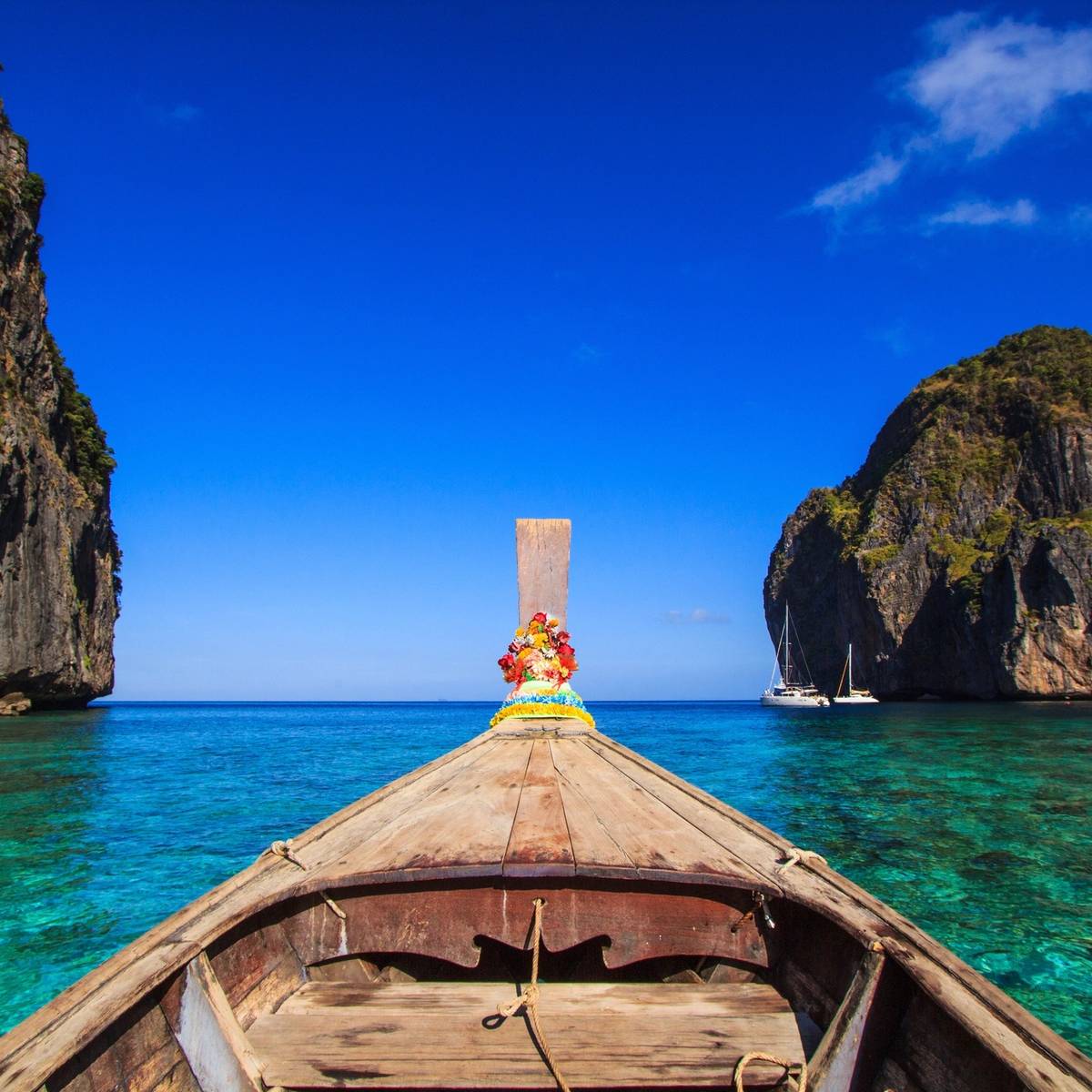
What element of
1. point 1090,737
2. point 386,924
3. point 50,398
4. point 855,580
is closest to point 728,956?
point 386,924

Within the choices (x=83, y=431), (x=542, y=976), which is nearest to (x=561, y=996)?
(x=542, y=976)

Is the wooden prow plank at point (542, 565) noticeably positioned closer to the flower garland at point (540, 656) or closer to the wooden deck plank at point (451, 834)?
the flower garland at point (540, 656)

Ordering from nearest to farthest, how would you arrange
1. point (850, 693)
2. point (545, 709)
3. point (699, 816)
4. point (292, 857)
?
point (292, 857) < point (699, 816) < point (545, 709) < point (850, 693)

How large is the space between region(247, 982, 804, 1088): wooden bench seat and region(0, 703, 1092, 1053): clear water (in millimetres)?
2800

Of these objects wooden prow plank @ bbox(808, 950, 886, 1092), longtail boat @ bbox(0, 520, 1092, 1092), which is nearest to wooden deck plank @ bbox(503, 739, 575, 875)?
longtail boat @ bbox(0, 520, 1092, 1092)

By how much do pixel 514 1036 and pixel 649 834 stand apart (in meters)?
1.00

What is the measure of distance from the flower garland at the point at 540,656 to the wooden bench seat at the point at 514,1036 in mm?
5597

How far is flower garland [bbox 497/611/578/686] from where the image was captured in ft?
27.4

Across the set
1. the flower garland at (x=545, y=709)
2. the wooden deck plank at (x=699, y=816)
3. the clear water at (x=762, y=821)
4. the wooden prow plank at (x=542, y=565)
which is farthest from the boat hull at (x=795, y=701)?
the wooden deck plank at (x=699, y=816)

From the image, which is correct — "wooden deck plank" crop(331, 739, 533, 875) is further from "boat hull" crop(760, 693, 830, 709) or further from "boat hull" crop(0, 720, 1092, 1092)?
"boat hull" crop(760, 693, 830, 709)

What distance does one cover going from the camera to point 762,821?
31.9 feet

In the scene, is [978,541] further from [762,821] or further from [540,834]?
[540,834]

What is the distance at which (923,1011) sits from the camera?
6.79ft

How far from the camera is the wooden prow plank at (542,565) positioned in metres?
9.15
